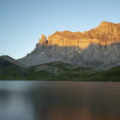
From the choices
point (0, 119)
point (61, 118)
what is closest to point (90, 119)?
point (61, 118)

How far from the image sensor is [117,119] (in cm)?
2992

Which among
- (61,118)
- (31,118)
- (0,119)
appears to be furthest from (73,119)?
(0,119)

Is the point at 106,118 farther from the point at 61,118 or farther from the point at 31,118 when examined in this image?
the point at 31,118

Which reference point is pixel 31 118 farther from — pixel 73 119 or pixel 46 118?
pixel 73 119

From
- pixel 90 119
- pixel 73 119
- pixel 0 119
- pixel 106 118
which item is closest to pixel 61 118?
pixel 73 119

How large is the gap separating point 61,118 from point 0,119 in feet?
33.6

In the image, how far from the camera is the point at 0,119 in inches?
1186

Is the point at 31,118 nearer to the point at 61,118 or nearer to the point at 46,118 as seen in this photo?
the point at 46,118

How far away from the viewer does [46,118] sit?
1201 inches

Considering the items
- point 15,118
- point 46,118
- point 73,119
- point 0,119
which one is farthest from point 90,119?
point 0,119

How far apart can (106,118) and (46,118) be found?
33.7 feet

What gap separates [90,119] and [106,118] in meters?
2.94

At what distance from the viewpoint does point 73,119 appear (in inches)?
1176

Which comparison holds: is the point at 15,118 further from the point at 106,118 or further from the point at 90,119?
the point at 106,118
